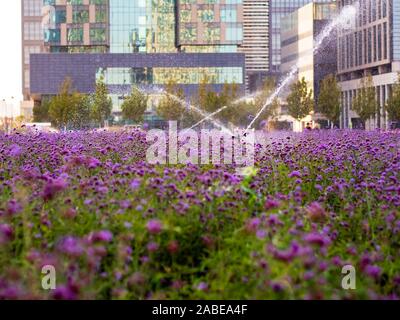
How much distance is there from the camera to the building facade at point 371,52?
9438 centimetres

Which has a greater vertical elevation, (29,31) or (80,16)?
(29,31)

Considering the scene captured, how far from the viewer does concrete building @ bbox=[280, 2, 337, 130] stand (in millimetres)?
117312

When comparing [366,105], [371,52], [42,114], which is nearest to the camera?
[366,105]

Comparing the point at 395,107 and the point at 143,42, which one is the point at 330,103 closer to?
the point at 395,107

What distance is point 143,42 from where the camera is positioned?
101875mm

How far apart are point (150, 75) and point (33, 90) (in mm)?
15231

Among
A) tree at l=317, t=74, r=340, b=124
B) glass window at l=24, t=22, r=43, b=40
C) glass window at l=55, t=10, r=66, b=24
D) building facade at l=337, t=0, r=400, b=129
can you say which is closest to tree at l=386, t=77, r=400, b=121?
tree at l=317, t=74, r=340, b=124

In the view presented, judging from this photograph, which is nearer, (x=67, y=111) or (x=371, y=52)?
(x=67, y=111)

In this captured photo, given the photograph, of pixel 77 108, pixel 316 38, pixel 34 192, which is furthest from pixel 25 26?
pixel 34 192

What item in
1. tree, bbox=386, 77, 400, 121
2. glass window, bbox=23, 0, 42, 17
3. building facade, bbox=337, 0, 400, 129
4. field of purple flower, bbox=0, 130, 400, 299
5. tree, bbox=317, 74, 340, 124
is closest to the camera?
field of purple flower, bbox=0, 130, 400, 299

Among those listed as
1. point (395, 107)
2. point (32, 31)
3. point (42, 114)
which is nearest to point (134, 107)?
point (42, 114)

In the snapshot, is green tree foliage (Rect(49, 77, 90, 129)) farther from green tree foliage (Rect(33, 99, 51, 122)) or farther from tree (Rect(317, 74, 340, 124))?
tree (Rect(317, 74, 340, 124))

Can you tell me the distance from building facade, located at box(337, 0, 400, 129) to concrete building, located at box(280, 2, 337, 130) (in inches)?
100

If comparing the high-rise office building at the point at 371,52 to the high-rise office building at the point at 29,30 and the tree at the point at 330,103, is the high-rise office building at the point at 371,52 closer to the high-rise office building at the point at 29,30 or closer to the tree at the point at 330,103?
the tree at the point at 330,103
